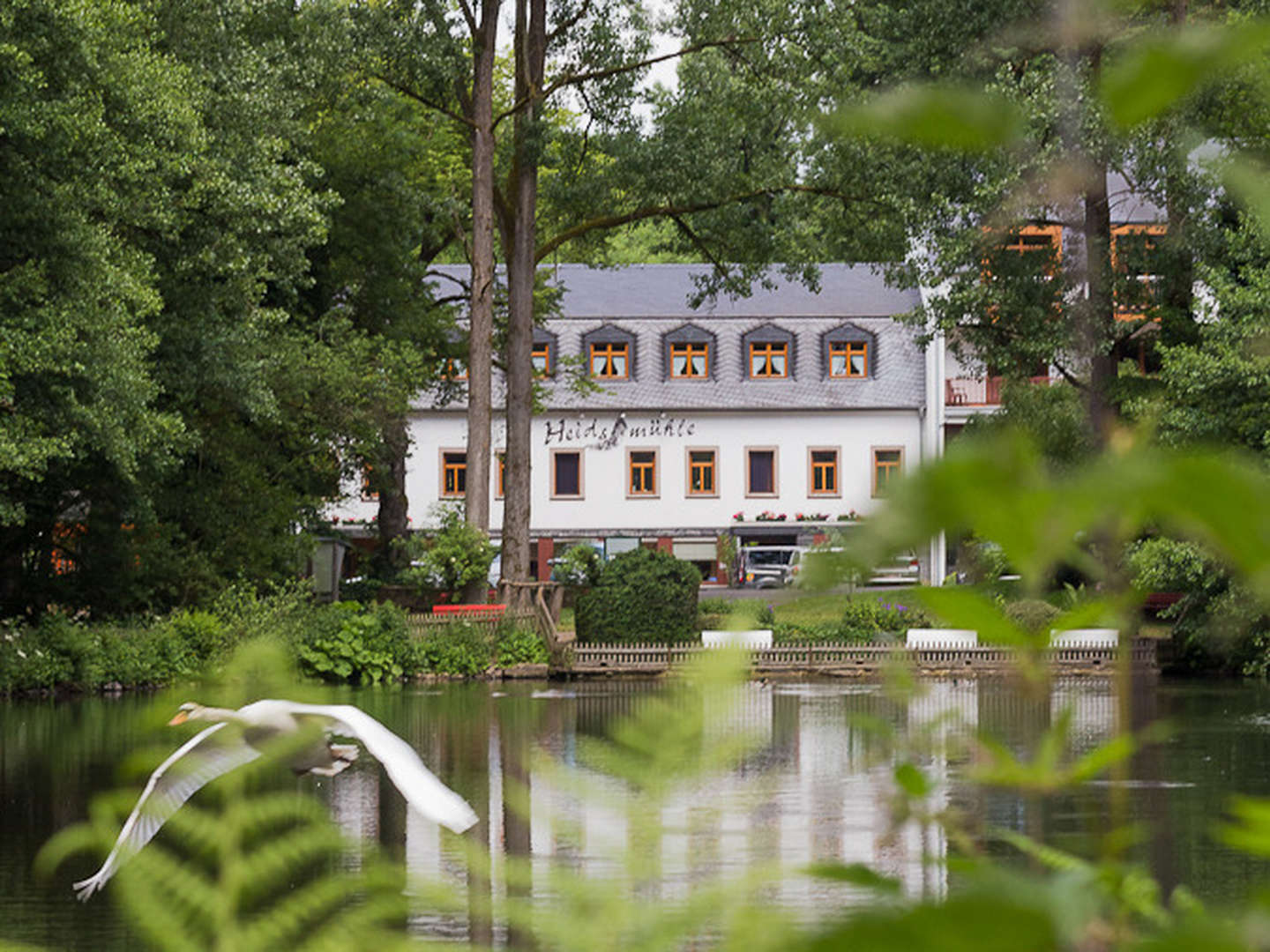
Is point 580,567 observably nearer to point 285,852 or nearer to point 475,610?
point 475,610

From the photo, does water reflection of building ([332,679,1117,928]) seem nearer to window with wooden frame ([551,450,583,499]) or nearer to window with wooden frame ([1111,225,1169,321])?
window with wooden frame ([1111,225,1169,321])

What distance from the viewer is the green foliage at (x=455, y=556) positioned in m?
30.7

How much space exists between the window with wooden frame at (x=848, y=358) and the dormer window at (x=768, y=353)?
124 centimetres

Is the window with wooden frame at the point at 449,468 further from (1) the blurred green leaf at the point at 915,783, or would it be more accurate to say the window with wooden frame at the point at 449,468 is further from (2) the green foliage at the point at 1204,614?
(1) the blurred green leaf at the point at 915,783

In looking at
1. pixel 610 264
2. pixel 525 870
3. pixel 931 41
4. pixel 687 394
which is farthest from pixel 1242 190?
pixel 687 394

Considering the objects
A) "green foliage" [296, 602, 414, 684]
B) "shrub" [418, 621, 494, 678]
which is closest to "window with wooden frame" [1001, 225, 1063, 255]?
"shrub" [418, 621, 494, 678]

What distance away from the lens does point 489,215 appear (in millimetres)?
31578

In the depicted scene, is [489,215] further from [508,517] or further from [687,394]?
[687,394]

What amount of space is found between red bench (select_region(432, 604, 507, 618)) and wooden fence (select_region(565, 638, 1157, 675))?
4.71 feet

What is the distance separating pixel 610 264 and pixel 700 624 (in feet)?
26.6

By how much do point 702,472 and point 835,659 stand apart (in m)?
22.9

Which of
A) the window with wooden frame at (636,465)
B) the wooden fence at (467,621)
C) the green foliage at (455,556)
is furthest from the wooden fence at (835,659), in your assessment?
the window with wooden frame at (636,465)

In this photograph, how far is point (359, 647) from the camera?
28141mm

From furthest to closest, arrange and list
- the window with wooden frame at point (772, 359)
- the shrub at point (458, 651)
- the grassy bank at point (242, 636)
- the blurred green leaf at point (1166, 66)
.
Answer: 1. the window with wooden frame at point (772, 359)
2. the shrub at point (458, 651)
3. the grassy bank at point (242, 636)
4. the blurred green leaf at point (1166, 66)
